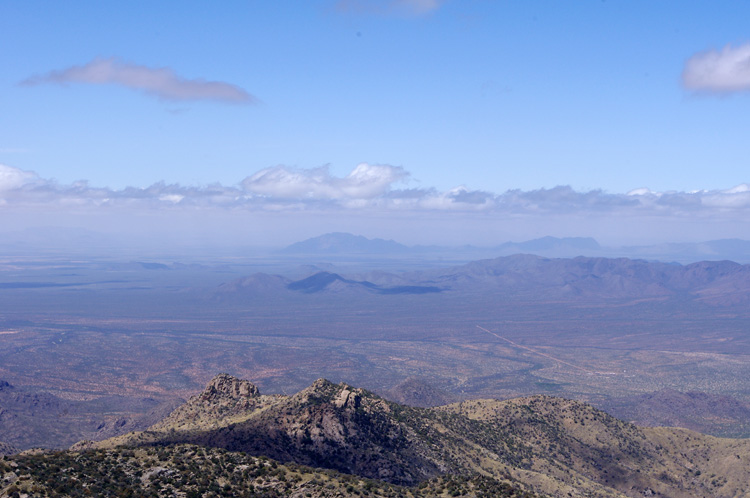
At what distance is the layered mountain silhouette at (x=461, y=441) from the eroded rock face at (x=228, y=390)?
10cm

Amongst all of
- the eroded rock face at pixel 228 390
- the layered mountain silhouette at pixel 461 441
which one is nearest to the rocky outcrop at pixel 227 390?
the eroded rock face at pixel 228 390

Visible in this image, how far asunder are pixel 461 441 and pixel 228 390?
21.8 metres

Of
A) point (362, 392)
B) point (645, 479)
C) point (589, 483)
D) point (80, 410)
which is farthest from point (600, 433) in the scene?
point (80, 410)

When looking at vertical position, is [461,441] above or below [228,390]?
below

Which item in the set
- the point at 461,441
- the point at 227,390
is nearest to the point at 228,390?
the point at 227,390

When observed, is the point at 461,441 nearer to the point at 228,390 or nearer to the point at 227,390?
the point at 228,390

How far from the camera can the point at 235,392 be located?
6169 centimetres

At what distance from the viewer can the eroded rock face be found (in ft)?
201

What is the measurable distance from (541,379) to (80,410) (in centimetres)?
10358

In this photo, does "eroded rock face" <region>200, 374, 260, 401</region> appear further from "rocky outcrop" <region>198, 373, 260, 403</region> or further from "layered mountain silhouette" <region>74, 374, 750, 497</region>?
"layered mountain silhouette" <region>74, 374, 750, 497</region>

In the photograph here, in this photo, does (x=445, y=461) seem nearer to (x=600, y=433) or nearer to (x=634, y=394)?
(x=600, y=433)

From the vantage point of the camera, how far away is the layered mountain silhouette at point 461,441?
47594mm

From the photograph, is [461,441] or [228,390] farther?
[228,390]

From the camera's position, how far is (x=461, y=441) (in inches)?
2282
